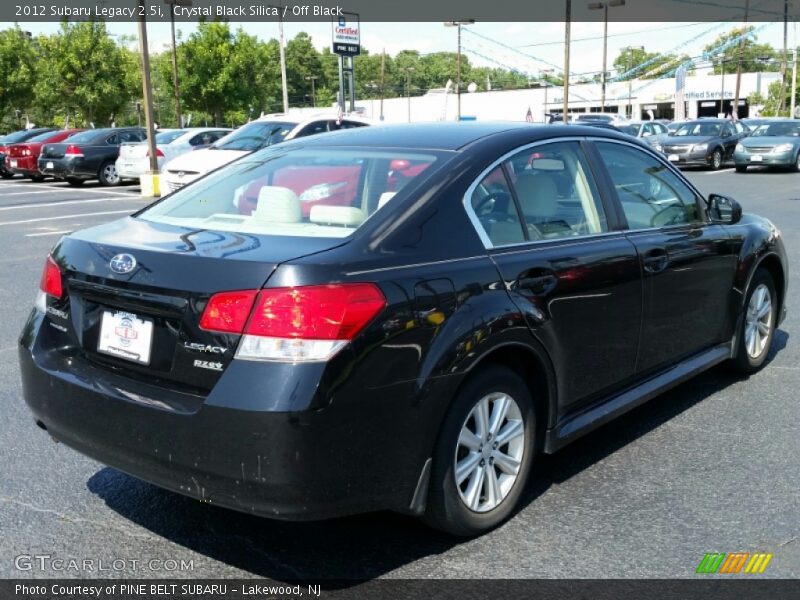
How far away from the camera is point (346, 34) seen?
2552 centimetres

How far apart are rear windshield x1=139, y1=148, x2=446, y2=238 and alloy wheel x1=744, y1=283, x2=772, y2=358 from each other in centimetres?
284

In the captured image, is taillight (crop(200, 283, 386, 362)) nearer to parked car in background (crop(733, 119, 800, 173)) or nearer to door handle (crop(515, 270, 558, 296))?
door handle (crop(515, 270, 558, 296))

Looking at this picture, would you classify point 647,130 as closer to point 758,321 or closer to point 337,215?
point 758,321

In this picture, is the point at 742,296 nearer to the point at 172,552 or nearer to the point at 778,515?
the point at 778,515

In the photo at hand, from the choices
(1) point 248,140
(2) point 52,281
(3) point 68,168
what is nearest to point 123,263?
(2) point 52,281

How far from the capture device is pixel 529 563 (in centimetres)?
324

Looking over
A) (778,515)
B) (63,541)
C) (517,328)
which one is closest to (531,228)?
(517,328)

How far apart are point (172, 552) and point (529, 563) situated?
137 centimetres

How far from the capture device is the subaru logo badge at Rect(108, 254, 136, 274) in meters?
3.12

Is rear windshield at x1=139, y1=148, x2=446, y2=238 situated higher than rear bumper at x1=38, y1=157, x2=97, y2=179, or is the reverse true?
rear windshield at x1=139, y1=148, x2=446, y2=238

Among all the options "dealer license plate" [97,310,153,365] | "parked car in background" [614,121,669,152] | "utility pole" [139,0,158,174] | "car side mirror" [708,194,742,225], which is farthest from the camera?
"parked car in background" [614,121,669,152]

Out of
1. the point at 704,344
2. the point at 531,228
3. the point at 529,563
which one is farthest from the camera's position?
the point at 704,344

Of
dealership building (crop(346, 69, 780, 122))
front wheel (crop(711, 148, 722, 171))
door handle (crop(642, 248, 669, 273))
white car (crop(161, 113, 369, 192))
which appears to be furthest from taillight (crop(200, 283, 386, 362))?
dealership building (crop(346, 69, 780, 122))

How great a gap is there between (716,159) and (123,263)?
1024 inches
